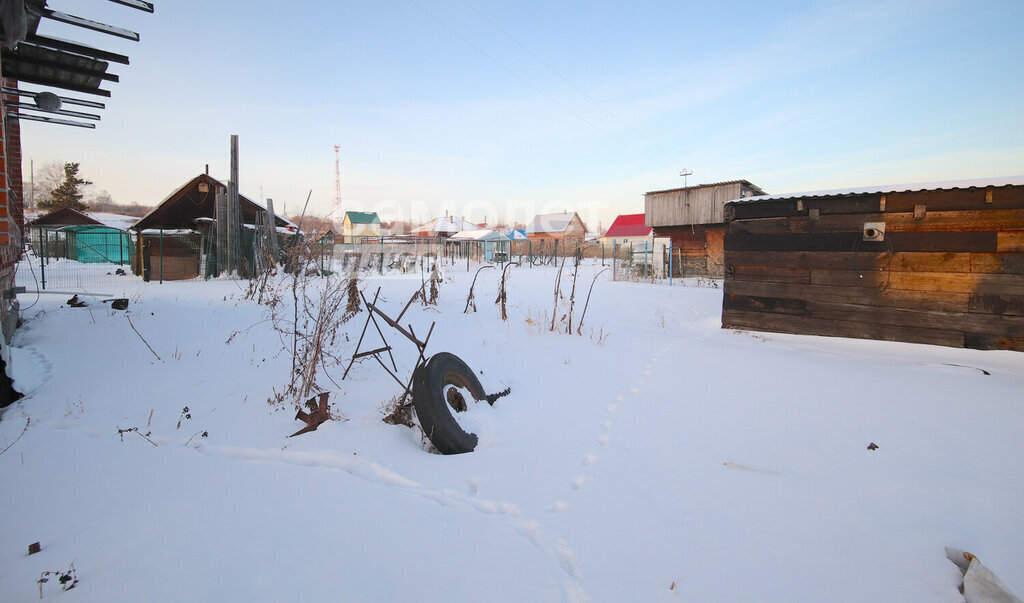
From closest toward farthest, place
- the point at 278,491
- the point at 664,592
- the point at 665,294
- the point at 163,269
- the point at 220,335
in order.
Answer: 1. the point at 664,592
2. the point at 278,491
3. the point at 220,335
4. the point at 665,294
5. the point at 163,269

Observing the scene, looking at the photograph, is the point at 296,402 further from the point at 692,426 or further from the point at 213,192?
the point at 213,192

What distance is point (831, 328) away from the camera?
23.3 ft

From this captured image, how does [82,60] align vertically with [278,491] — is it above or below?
above

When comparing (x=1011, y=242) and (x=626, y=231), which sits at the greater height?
(x=626, y=231)

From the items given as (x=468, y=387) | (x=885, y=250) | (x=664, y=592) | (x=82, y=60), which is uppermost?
(x=82, y=60)

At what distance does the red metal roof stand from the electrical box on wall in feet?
146

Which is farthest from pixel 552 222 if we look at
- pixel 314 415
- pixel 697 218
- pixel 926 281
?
pixel 314 415

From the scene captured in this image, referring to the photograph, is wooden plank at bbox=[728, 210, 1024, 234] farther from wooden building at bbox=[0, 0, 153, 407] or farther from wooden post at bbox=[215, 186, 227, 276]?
wooden post at bbox=[215, 186, 227, 276]

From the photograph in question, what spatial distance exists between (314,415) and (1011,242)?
818 cm

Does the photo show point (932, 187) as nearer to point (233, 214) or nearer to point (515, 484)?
point (515, 484)

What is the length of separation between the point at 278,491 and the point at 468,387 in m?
1.72

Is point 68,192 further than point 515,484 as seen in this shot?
Yes

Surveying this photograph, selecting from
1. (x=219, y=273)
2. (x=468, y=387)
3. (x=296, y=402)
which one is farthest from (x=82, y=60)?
(x=219, y=273)

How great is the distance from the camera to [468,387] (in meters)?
3.99
